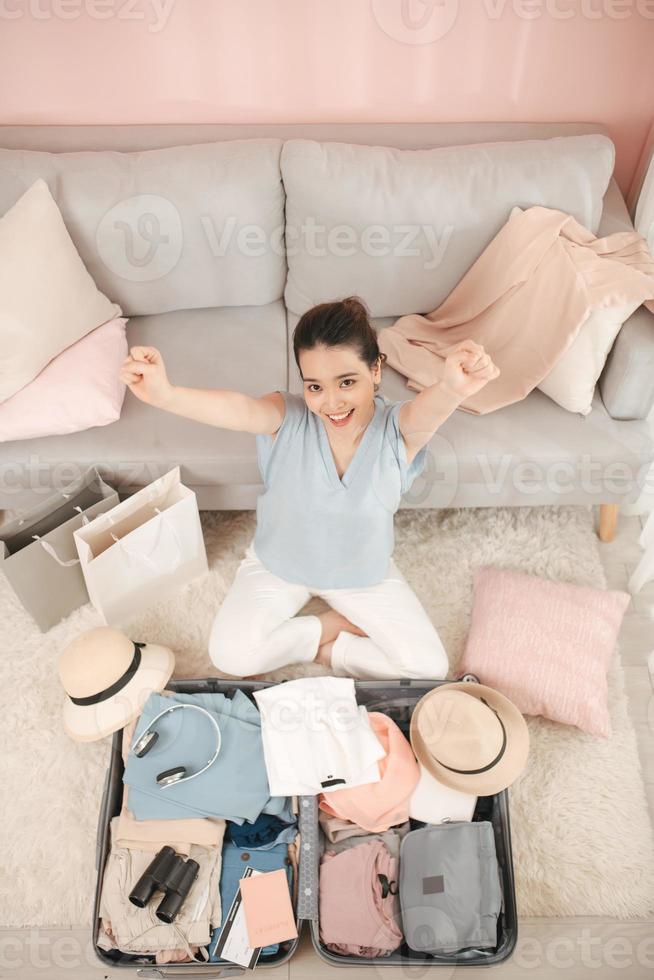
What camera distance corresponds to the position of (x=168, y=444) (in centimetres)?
180

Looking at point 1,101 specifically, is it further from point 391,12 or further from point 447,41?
point 447,41

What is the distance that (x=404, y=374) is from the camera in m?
1.92

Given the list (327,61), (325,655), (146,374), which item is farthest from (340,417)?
(327,61)

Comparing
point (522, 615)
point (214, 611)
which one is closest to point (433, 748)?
point (522, 615)

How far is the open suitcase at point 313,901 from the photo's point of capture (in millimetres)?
1406

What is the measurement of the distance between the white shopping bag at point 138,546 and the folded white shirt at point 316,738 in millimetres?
402

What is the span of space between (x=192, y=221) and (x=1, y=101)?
2.03 ft

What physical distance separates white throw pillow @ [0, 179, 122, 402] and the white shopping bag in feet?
1.23

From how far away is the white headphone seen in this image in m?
1.50

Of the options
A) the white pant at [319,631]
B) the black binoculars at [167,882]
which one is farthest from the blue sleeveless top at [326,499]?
the black binoculars at [167,882]

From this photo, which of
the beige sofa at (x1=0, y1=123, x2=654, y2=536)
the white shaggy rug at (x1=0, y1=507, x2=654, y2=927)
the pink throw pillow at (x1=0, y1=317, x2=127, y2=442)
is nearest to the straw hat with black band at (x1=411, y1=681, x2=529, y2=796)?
the white shaggy rug at (x1=0, y1=507, x2=654, y2=927)

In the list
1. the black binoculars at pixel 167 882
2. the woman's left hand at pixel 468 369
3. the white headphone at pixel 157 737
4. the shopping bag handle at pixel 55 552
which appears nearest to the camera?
the woman's left hand at pixel 468 369

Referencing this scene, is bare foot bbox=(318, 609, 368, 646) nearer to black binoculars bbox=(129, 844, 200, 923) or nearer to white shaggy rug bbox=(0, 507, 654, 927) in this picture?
white shaggy rug bbox=(0, 507, 654, 927)

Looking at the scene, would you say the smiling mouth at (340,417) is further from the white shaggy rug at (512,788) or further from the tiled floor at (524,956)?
the tiled floor at (524,956)
